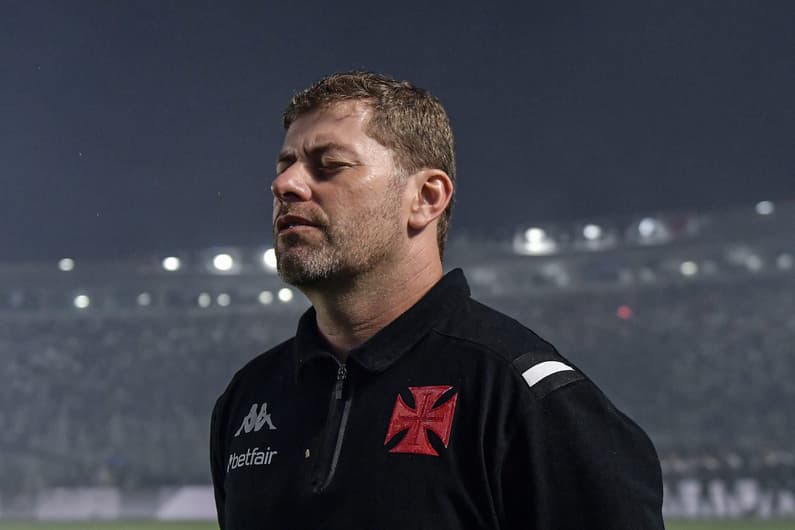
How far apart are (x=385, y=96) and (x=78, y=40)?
15190mm

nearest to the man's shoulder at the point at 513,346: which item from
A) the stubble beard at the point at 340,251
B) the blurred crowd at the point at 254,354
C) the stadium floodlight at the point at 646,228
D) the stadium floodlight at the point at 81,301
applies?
the stubble beard at the point at 340,251

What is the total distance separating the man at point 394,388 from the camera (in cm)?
96

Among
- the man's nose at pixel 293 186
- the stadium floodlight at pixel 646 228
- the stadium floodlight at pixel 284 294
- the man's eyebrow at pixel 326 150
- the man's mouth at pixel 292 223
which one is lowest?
the man's mouth at pixel 292 223

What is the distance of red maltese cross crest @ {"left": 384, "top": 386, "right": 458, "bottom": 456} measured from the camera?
98cm

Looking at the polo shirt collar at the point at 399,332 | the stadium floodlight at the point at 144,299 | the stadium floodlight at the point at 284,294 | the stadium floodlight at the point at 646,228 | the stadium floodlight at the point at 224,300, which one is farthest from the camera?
the stadium floodlight at the point at 646,228

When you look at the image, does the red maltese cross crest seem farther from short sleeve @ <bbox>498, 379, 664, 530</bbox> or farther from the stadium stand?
the stadium stand

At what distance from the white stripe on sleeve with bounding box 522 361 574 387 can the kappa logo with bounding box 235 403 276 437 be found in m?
0.34

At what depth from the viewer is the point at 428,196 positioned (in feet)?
3.90

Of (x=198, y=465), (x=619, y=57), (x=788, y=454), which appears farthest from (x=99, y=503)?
(x=619, y=57)

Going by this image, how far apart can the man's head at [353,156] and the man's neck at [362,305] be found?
4 cm

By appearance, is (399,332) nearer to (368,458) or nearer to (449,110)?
(368,458)

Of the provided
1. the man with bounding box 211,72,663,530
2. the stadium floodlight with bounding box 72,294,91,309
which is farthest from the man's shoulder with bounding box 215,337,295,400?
the stadium floodlight with bounding box 72,294,91,309

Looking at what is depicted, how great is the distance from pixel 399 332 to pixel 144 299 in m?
20.1

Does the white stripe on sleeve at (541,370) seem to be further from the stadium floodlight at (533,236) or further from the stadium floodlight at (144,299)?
the stadium floodlight at (533,236)
